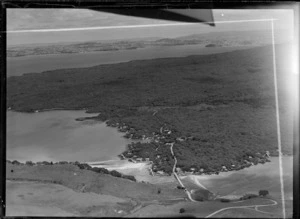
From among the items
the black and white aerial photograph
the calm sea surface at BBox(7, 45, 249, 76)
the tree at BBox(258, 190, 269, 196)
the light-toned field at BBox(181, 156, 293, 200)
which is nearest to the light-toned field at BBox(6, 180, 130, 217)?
the black and white aerial photograph

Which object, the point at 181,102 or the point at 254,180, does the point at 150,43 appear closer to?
the point at 181,102

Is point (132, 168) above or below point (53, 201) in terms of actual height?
above

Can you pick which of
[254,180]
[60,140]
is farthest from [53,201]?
[254,180]

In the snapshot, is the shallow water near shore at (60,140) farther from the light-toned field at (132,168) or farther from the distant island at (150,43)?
the distant island at (150,43)

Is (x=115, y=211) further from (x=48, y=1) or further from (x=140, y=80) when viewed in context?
(x=48, y=1)

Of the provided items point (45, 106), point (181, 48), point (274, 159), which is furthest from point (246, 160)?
point (45, 106)

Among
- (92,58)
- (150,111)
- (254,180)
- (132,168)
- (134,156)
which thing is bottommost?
(254,180)
